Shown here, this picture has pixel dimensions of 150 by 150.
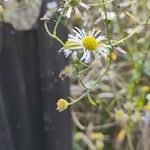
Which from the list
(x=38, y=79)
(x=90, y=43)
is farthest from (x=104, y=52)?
(x=38, y=79)

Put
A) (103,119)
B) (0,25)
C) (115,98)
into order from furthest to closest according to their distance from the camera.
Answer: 1. (103,119)
2. (115,98)
3. (0,25)

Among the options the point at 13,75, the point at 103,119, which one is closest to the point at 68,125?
the point at 13,75

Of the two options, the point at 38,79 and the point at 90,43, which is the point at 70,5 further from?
the point at 38,79

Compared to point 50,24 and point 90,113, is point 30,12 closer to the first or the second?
point 50,24

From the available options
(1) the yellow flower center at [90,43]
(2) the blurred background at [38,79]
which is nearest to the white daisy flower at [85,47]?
(1) the yellow flower center at [90,43]

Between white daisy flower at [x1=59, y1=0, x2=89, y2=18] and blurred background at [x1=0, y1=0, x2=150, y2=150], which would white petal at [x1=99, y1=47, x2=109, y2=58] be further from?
blurred background at [x1=0, y1=0, x2=150, y2=150]

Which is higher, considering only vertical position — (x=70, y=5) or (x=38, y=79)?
(x=70, y=5)

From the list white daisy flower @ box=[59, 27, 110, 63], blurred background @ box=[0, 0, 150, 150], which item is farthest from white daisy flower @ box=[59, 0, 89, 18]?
blurred background @ box=[0, 0, 150, 150]
